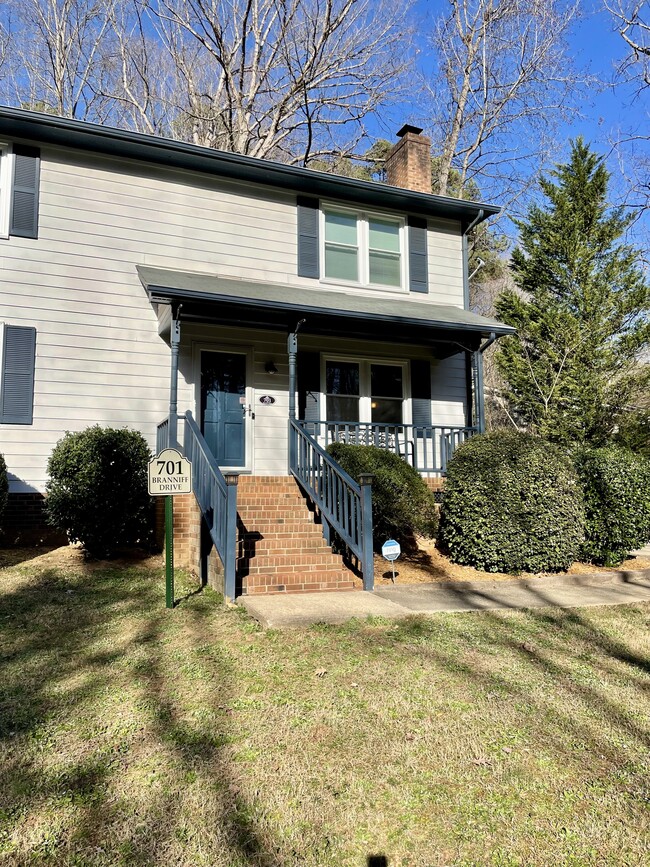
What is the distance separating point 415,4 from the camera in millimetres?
16922

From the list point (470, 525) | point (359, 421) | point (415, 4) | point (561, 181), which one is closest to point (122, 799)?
point (470, 525)

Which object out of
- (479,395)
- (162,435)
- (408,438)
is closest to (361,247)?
(479,395)

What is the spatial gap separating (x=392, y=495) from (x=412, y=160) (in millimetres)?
7728

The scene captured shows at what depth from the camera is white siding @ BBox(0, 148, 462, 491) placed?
8258 millimetres

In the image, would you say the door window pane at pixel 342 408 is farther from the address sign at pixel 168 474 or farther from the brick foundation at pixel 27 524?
the address sign at pixel 168 474

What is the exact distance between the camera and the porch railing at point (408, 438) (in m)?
9.57

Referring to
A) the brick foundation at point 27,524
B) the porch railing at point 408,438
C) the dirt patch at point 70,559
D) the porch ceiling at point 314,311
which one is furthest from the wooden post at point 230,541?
the porch railing at point 408,438

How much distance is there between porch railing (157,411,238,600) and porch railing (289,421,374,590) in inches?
50.2

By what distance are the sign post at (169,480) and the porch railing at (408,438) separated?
4348 millimetres

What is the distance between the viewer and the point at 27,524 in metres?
7.71

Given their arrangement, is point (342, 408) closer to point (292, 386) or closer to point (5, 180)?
point (292, 386)

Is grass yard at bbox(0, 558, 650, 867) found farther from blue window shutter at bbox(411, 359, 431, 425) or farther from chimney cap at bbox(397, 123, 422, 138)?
chimney cap at bbox(397, 123, 422, 138)

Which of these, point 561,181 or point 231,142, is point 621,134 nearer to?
point 561,181

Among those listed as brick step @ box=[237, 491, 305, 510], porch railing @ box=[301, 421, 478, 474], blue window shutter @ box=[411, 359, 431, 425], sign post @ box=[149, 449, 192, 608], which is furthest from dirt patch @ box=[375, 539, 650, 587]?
blue window shutter @ box=[411, 359, 431, 425]
